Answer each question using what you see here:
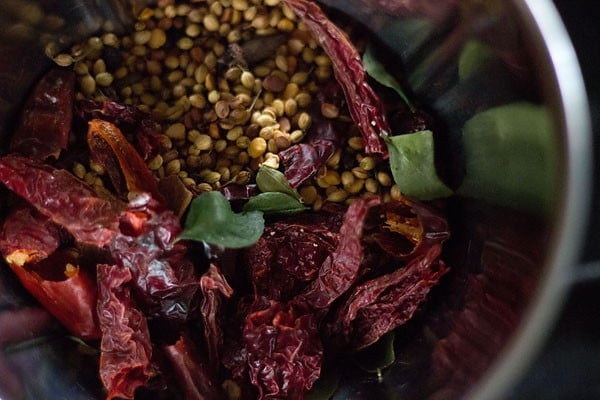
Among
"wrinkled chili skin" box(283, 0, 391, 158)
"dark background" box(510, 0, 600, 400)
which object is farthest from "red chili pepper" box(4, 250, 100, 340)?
"dark background" box(510, 0, 600, 400)

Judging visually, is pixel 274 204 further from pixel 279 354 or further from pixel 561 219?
pixel 561 219

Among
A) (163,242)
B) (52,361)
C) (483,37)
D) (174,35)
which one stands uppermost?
(483,37)

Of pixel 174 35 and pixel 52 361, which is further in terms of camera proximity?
pixel 174 35

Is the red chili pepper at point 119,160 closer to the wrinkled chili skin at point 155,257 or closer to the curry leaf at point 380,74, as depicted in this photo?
the wrinkled chili skin at point 155,257

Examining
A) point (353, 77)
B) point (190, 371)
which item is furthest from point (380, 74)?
point (190, 371)

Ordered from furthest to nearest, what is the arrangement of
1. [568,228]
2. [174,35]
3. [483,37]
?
1. [174,35]
2. [483,37]
3. [568,228]

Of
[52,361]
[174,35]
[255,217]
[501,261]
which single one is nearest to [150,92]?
[174,35]

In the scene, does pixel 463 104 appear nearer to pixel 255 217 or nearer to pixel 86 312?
pixel 255 217

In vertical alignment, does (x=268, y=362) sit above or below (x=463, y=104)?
below
